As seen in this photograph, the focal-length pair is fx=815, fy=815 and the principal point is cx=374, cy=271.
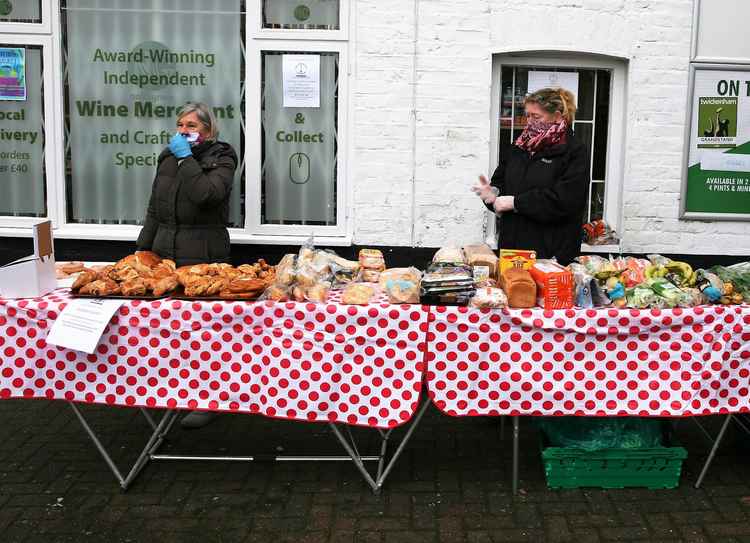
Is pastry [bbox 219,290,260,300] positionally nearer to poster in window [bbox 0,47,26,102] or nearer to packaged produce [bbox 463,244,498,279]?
packaged produce [bbox 463,244,498,279]

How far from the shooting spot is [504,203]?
5148mm

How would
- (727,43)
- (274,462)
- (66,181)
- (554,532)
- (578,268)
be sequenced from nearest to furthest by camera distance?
(554,532) → (578,268) → (274,462) → (727,43) → (66,181)

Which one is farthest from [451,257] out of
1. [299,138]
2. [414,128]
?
[299,138]

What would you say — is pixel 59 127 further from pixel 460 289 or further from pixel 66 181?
pixel 460 289

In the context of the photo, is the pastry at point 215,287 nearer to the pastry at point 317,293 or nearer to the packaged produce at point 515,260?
the pastry at point 317,293

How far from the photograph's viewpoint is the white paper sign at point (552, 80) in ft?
21.4

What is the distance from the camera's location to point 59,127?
6.67 metres

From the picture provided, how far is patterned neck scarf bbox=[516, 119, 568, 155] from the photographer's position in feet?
16.6

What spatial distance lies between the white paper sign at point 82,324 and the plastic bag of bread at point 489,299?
1.70 metres

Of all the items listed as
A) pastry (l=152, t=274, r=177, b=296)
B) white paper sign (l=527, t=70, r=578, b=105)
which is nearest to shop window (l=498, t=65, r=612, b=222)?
white paper sign (l=527, t=70, r=578, b=105)

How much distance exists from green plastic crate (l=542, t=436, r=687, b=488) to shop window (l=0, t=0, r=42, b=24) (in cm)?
525

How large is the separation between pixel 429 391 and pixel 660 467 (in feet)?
→ 4.36

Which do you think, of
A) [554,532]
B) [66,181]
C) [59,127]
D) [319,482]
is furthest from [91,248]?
[554,532]

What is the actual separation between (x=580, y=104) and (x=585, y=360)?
10.8 feet
